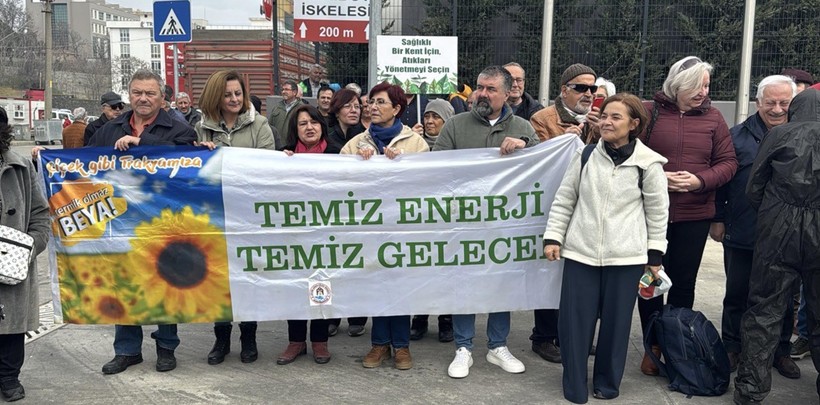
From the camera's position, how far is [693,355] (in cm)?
441

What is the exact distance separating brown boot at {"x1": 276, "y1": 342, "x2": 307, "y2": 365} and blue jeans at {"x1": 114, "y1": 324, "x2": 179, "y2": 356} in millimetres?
713

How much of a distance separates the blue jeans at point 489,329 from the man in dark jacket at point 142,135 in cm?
190

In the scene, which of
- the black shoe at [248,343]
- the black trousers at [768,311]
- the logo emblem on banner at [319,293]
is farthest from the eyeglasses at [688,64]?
A: the black shoe at [248,343]

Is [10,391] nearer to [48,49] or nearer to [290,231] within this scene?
[290,231]

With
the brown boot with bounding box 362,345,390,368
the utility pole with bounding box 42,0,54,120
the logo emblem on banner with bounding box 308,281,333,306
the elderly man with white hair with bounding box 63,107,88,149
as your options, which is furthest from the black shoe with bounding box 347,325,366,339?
the utility pole with bounding box 42,0,54,120

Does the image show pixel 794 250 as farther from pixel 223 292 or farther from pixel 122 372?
pixel 122 372

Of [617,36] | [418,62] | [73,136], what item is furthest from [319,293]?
[617,36]

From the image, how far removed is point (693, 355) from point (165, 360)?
3366 millimetres

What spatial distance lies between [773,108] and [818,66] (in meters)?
9.42

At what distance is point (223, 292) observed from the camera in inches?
188

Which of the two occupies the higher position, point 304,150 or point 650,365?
point 304,150

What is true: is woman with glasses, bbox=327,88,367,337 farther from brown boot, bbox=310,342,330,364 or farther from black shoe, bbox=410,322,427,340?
brown boot, bbox=310,342,330,364

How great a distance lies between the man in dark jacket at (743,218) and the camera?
15.2 feet

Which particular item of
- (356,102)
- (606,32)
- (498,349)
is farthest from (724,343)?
(606,32)
